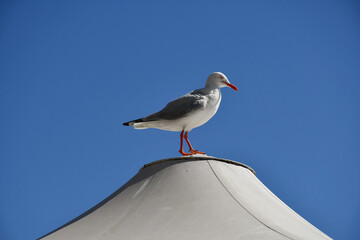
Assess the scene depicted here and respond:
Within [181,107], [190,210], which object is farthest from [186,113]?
[190,210]

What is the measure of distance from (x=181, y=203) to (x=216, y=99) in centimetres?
286

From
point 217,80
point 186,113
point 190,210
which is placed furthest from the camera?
point 217,80

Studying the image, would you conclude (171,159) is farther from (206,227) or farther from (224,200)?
(206,227)

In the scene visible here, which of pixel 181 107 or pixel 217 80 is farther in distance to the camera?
pixel 217 80

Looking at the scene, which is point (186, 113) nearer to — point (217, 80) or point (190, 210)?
point (217, 80)

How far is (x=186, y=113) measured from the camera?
6.80 m

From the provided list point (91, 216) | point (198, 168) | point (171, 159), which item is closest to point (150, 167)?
point (171, 159)

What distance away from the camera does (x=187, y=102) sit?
6848 millimetres

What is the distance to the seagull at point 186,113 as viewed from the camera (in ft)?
22.4

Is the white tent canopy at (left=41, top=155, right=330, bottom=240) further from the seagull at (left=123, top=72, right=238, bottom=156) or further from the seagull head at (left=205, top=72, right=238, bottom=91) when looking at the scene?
the seagull head at (left=205, top=72, right=238, bottom=91)

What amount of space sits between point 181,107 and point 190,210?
8.52 ft

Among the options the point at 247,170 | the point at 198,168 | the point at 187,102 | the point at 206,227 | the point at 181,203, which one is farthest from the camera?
the point at 187,102

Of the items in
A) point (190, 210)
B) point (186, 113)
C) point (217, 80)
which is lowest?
point (190, 210)

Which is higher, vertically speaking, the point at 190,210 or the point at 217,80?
the point at 217,80
